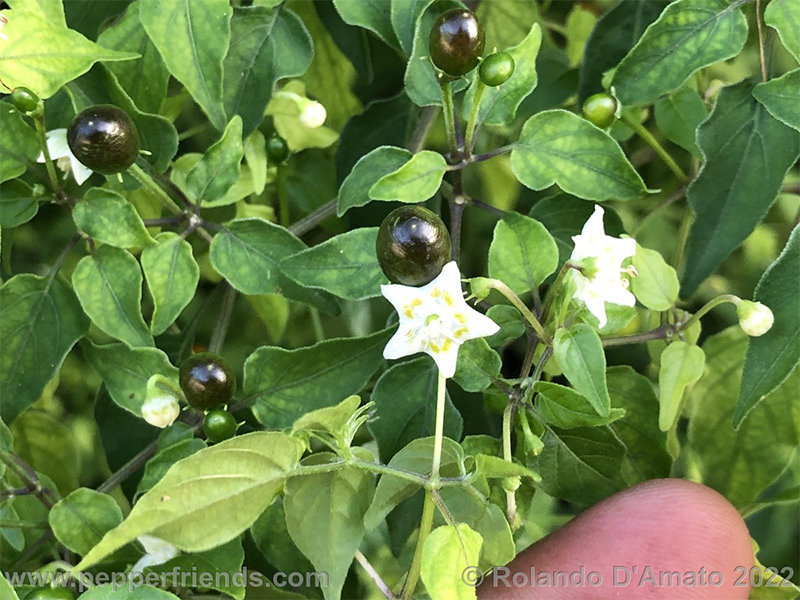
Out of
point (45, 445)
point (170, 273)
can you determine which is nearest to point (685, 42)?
point (170, 273)

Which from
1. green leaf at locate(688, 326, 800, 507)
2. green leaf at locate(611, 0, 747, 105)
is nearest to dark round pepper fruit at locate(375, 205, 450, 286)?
green leaf at locate(611, 0, 747, 105)

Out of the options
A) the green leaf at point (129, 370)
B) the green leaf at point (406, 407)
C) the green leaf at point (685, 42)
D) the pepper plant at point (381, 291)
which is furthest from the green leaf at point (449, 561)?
the green leaf at point (685, 42)

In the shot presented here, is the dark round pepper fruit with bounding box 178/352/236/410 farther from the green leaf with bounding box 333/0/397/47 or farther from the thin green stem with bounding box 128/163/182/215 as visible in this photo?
the green leaf with bounding box 333/0/397/47

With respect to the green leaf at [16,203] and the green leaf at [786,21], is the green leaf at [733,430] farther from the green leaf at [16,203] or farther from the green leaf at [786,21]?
the green leaf at [16,203]

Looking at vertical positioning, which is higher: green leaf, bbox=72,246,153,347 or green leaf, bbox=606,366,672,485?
green leaf, bbox=72,246,153,347

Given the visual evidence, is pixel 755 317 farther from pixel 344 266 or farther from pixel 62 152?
pixel 62 152
